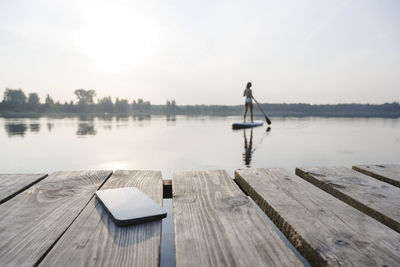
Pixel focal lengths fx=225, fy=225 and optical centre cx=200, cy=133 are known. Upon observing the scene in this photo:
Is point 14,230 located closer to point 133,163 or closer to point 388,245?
point 388,245

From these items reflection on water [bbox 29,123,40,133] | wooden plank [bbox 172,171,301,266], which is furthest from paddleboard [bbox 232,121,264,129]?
wooden plank [bbox 172,171,301,266]

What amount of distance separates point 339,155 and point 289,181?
591 centimetres

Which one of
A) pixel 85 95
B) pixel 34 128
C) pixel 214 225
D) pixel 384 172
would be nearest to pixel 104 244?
pixel 214 225

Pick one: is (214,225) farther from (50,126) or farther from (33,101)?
(33,101)

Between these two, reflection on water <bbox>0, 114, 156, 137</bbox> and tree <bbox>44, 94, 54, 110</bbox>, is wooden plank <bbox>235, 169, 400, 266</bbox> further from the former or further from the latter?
tree <bbox>44, 94, 54, 110</bbox>

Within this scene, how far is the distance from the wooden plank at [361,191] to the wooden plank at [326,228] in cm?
9

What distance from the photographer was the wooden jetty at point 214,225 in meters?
0.67

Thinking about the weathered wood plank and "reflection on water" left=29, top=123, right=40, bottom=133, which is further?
"reflection on water" left=29, top=123, right=40, bottom=133

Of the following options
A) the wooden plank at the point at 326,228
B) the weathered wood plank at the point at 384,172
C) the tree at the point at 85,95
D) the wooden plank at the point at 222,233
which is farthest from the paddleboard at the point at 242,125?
the tree at the point at 85,95

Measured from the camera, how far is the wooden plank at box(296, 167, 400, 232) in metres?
0.93

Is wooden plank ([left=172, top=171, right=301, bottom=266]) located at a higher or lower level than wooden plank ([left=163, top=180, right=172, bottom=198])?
higher

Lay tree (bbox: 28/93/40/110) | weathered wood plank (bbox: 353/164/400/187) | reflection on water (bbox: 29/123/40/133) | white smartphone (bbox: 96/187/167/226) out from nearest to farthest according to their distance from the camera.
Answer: white smartphone (bbox: 96/187/167/226), weathered wood plank (bbox: 353/164/400/187), reflection on water (bbox: 29/123/40/133), tree (bbox: 28/93/40/110)

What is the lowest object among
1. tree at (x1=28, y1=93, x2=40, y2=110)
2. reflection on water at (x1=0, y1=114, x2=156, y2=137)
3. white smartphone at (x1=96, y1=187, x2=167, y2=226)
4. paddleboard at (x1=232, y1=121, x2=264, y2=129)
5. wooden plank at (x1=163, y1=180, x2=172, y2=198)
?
reflection on water at (x1=0, y1=114, x2=156, y2=137)

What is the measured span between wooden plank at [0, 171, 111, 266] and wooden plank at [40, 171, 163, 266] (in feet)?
0.16
